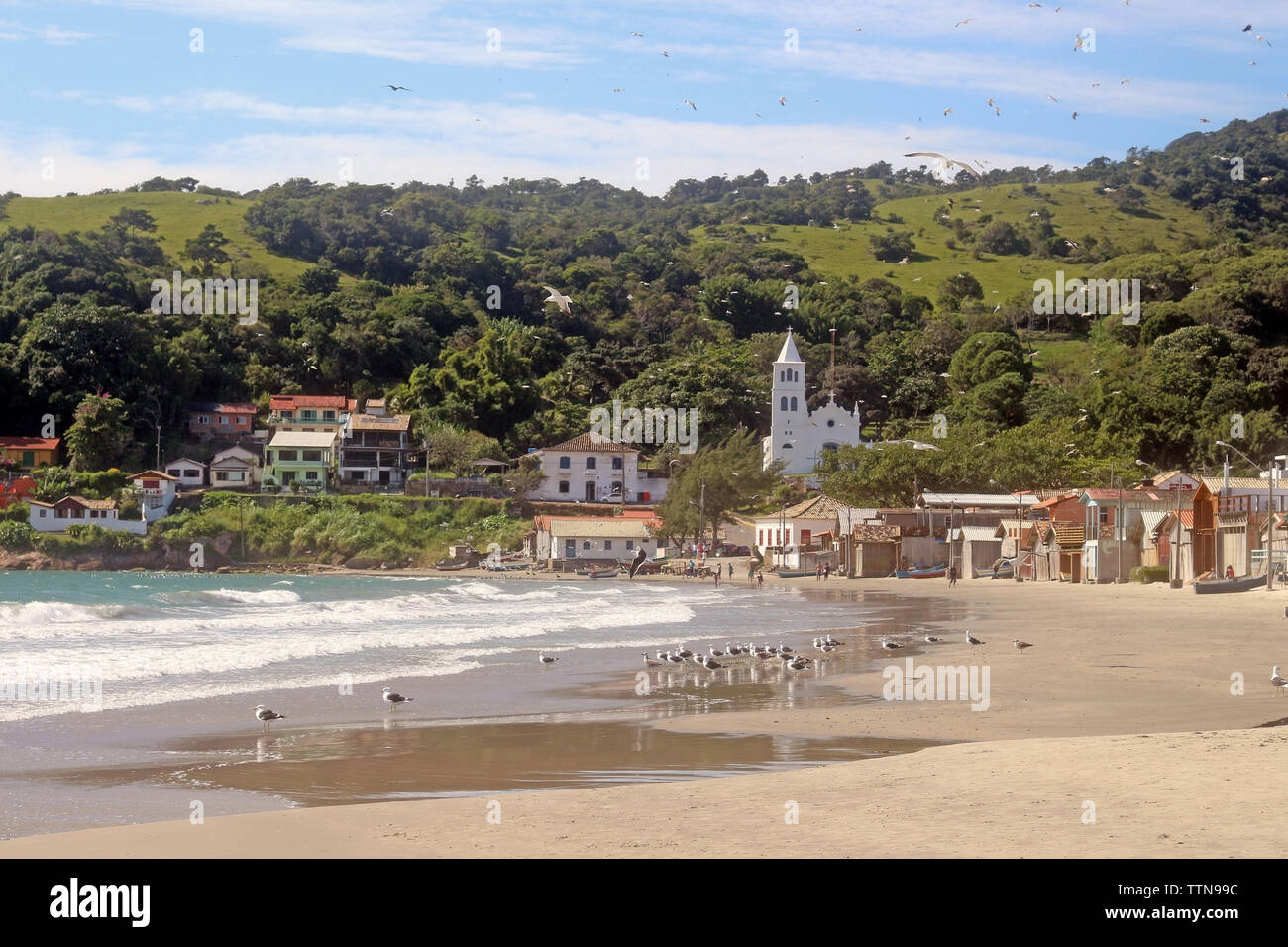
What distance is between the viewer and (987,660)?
22.8 m

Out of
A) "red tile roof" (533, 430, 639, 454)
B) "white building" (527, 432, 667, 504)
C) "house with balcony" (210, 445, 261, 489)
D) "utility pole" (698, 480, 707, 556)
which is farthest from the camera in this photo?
"red tile roof" (533, 430, 639, 454)

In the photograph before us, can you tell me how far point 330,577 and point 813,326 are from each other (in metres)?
61.0

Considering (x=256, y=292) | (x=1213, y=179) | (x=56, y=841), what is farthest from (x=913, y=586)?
(x=1213, y=179)

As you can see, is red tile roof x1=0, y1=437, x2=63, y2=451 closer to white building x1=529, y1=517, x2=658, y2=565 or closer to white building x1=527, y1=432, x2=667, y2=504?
white building x1=527, y1=432, x2=667, y2=504

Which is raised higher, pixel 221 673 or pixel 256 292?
pixel 256 292

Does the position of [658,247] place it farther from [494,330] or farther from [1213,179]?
[1213,179]

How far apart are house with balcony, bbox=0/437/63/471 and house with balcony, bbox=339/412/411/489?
18239 mm

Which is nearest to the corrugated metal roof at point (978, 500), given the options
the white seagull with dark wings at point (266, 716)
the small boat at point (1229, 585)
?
the small boat at point (1229, 585)

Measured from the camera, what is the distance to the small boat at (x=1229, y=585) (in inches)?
1533

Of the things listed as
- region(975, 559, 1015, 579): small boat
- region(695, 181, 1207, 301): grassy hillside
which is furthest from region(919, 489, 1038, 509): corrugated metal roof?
region(695, 181, 1207, 301): grassy hillside

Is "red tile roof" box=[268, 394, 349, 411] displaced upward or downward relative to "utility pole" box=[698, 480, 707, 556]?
upward

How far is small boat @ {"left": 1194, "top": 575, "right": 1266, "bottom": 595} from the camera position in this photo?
38.9m

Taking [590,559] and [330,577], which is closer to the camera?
[330,577]
